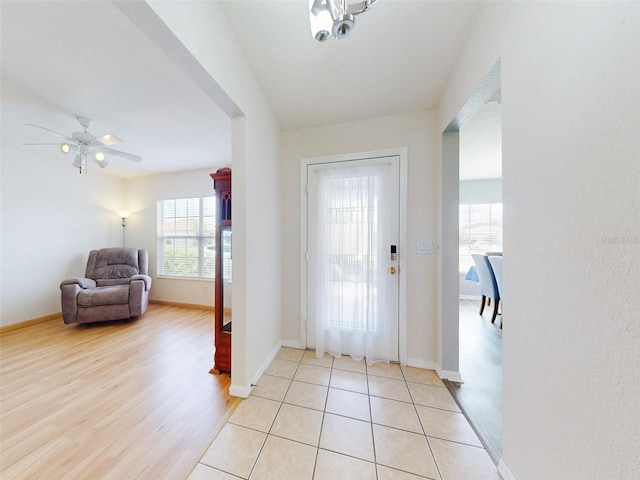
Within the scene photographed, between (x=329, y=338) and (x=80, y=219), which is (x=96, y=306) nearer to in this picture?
(x=80, y=219)

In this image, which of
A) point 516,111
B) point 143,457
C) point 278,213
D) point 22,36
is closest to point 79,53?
point 22,36

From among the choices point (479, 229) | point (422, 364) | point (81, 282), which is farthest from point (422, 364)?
point (81, 282)

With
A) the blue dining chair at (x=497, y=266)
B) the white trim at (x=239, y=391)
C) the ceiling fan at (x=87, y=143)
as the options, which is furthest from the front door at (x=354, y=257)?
the ceiling fan at (x=87, y=143)

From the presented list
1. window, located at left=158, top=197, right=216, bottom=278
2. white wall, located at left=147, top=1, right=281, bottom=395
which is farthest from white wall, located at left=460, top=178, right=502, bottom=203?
window, located at left=158, top=197, right=216, bottom=278

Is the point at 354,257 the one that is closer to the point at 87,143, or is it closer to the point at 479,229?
the point at 87,143

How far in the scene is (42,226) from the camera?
3281 mm

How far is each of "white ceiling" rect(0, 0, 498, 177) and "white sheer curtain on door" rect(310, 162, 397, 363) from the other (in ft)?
2.12

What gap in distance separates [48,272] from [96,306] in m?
1.31

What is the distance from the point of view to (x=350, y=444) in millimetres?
1264

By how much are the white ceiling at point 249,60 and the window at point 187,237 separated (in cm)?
165

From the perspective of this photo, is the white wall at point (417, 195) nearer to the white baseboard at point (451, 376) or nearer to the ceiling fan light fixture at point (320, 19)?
the white baseboard at point (451, 376)

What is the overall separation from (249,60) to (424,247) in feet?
7.22

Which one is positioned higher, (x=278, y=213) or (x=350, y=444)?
(x=278, y=213)

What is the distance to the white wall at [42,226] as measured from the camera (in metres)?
2.98
